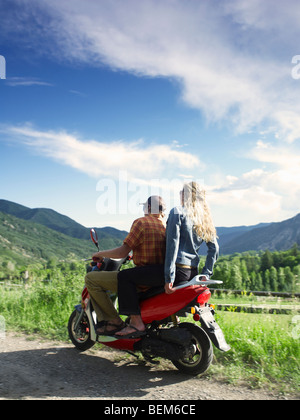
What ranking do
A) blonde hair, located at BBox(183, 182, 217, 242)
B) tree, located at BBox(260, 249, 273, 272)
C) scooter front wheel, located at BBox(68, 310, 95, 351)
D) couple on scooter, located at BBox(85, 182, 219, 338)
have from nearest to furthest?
couple on scooter, located at BBox(85, 182, 219, 338), blonde hair, located at BBox(183, 182, 217, 242), scooter front wheel, located at BBox(68, 310, 95, 351), tree, located at BBox(260, 249, 273, 272)

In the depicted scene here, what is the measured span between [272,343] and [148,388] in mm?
1572

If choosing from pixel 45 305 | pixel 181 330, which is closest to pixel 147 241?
pixel 181 330

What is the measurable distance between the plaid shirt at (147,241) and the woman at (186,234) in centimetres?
25

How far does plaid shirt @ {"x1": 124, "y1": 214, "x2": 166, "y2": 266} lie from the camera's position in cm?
432

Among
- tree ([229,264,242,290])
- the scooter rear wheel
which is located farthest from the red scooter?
tree ([229,264,242,290])

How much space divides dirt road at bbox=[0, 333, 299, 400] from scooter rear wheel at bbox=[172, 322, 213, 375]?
0.31ft

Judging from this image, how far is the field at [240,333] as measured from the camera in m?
3.94

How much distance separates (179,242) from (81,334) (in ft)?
6.56

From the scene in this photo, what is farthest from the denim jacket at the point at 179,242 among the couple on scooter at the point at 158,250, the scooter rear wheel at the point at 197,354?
the scooter rear wheel at the point at 197,354

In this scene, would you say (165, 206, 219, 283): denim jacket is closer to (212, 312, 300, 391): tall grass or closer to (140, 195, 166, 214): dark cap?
(140, 195, 166, 214): dark cap

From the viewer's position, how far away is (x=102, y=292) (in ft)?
15.1

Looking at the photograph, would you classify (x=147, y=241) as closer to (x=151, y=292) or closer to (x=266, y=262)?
(x=151, y=292)
